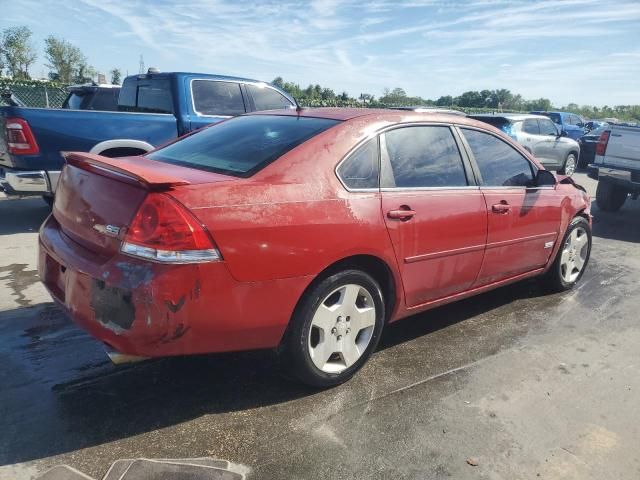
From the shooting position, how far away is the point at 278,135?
3.21 meters

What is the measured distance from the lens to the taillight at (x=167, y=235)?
2.35 m

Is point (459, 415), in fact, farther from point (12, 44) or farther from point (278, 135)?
point (12, 44)

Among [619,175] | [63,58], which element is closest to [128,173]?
[619,175]

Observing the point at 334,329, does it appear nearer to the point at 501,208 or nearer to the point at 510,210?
the point at 501,208

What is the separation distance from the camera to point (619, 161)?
869 cm

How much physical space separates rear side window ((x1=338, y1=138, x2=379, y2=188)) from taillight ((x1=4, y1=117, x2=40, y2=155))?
4546 mm

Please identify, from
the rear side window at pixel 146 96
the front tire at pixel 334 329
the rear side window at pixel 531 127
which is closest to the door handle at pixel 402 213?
the front tire at pixel 334 329

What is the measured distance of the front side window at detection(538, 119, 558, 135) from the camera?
1383 centimetres

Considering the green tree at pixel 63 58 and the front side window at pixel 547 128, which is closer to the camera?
the front side window at pixel 547 128

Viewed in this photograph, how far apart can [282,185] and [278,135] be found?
62 cm

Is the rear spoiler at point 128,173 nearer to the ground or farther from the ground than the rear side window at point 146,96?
nearer to the ground

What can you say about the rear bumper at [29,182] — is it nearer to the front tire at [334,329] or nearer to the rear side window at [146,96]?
the rear side window at [146,96]

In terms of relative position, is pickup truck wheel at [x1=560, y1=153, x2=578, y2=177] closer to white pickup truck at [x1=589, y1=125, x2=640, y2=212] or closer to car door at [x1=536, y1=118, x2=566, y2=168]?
A: car door at [x1=536, y1=118, x2=566, y2=168]

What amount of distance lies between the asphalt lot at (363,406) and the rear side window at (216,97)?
388 cm
